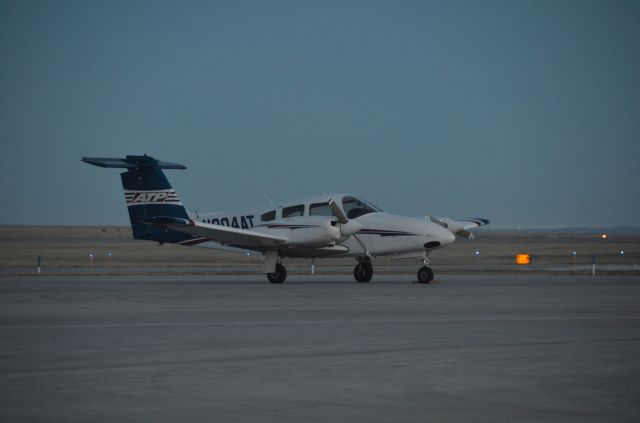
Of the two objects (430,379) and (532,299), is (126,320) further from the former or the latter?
(532,299)

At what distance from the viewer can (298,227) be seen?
3127 cm

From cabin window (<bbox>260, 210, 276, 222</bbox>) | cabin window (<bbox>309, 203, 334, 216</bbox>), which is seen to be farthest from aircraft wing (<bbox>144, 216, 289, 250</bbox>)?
cabin window (<bbox>309, 203, 334, 216</bbox>)

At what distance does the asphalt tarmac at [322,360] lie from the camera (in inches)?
320

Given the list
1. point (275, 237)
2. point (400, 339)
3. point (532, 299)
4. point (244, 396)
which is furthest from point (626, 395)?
point (275, 237)

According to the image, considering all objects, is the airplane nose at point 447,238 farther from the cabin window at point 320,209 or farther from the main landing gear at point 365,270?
the cabin window at point 320,209

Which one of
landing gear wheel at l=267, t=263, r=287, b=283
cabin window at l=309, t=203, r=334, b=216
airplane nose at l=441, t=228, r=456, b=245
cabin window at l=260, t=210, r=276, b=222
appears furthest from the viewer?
cabin window at l=260, t=210, r=276, b=222

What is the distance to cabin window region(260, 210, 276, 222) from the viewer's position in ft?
107

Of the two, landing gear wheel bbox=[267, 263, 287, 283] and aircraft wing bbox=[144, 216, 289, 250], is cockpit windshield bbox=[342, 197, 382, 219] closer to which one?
aircraft wing bbox=[144, 216, 289, 250]

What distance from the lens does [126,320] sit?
16625mm

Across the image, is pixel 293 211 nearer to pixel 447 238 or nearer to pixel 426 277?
pixel 426 277

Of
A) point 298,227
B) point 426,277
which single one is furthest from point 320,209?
point 426,277

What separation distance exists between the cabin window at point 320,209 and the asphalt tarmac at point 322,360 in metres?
9.78

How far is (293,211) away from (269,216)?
1.08 m

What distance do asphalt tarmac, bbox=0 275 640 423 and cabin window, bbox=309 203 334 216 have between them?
9776 mm
